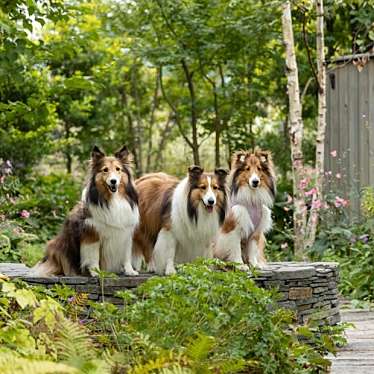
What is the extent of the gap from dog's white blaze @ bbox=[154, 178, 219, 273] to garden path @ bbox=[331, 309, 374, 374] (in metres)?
1.36

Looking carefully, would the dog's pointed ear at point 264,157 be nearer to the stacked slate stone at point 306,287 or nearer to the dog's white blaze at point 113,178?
the stacked slate stone at point 306,287

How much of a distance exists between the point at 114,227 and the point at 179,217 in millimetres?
526

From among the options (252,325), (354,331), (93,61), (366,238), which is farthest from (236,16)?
(252,325)

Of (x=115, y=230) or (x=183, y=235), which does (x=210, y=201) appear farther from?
(x=115, y=230)

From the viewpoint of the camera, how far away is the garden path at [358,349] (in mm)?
6227

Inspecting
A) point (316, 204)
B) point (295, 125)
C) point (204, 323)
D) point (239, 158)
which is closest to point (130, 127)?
point (295, 125)

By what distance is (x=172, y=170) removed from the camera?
Answer: 59.8 feet

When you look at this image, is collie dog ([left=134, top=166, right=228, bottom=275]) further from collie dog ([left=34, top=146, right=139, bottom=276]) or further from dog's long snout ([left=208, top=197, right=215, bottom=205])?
collie dog ([left=34, top=146, right=139, bottom=276])

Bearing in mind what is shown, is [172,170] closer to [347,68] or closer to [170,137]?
[170,137]

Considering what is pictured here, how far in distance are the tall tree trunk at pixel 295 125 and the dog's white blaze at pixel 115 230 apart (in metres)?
4.38

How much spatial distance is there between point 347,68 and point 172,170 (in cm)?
649

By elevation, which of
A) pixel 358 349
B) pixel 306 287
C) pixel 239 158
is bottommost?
pixel 358 349

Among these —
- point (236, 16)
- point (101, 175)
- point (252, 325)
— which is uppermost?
point (236, 16)

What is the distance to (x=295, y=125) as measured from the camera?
11117mm
